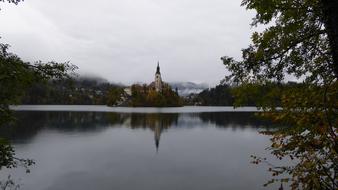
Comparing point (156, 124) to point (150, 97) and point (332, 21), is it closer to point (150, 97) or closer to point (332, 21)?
point (332, 21)

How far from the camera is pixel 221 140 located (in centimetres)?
4072

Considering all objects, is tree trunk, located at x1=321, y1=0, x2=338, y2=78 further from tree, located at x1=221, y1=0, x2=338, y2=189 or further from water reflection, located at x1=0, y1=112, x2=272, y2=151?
water reflection, located at x1=0, y1=112, x2=272, y2=151

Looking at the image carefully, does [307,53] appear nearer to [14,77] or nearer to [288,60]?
[288,60]

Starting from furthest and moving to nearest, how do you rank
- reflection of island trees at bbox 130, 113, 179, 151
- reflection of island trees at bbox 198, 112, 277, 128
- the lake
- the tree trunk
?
reflection of island trees at bbox 198, 112, 277, 128
reflection of island trees at bbox 130, 113, 179, 151
the lake
the tree trunk

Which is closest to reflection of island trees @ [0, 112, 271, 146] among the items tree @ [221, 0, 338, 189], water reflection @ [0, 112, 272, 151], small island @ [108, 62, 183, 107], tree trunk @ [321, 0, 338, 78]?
water reflection @ [0, 112, 272, 151]

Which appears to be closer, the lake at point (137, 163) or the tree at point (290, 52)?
the tree at point (290, 52)

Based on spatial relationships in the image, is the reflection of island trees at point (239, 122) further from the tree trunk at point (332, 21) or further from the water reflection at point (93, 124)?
the tree trunk at point (332, 21)

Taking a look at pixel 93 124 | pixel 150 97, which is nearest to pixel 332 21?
pixel 93 124

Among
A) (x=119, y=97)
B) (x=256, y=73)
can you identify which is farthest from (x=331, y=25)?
(x=119, y=97)

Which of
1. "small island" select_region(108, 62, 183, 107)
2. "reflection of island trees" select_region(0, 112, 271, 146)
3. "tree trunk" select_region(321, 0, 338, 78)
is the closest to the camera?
"tree trunk" select_region(321, 0, 338, 78)

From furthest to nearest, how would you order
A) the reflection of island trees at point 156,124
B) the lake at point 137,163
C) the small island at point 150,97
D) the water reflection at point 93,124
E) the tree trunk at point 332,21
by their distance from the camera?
the small island at point 150,97 → the reflection of island trees at point 156,124 → the water reflection at point 93,124 → the lake at point 137,163 → the tree trunk at point 332,21

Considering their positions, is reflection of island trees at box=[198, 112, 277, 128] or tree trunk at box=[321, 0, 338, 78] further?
reflection of island trees at box=[198, 112, 277, 128]

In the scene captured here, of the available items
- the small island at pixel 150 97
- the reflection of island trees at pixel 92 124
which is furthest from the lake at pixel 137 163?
the small island at pixel 150 97

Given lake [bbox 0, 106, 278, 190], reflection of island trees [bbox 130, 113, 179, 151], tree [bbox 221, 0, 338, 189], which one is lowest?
lake [bbox 0, 106, 278, 190]
